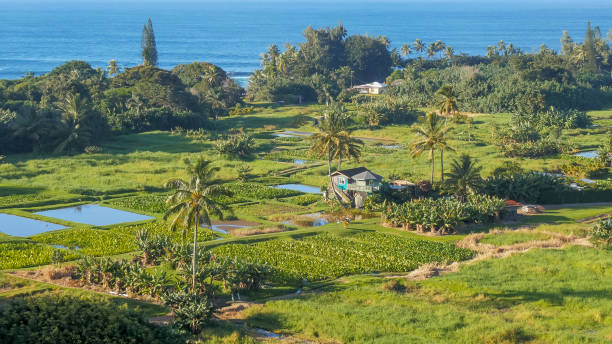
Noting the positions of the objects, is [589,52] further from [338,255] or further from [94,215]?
[94,215]

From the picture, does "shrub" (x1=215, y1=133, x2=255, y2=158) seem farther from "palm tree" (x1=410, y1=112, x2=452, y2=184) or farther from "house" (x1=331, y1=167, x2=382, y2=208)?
"palm tree" (x1=410, y1=112, x2=452, y2=184)

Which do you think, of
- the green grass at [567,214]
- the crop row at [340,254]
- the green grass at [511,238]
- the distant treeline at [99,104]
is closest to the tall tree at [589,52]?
the distant treeline at [99,104]

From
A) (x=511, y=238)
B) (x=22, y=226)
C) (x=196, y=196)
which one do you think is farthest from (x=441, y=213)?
(x=22, y=226)

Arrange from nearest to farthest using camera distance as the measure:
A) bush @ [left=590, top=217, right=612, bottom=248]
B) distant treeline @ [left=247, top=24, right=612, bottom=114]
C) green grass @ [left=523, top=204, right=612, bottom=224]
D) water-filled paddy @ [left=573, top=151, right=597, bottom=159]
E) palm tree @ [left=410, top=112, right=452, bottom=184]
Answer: bush @ [left=590, top=217, right=612, bottom=248] → green grass @ [left=523, top=204, right=612, bottom=224] → palm tree @ [left=410, top=112, right=452, bottom=184] → water-filled paddy @ [left=573, top=151, right=597, bottom=159] → distant treeline @ [left=247, top=24, right=612, bottom=114]

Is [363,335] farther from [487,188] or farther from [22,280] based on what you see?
[487,188]

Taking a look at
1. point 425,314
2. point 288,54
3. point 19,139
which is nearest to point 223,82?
point 288,54

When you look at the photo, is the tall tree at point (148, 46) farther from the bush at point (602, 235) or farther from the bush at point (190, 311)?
the bush at point (190, 311)

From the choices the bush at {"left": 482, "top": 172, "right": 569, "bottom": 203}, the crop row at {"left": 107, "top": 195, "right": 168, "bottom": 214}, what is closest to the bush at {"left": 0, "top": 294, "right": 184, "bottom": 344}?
the crop row at {"left": 107, "top": 195, "right": 168, "bottom": 214}
